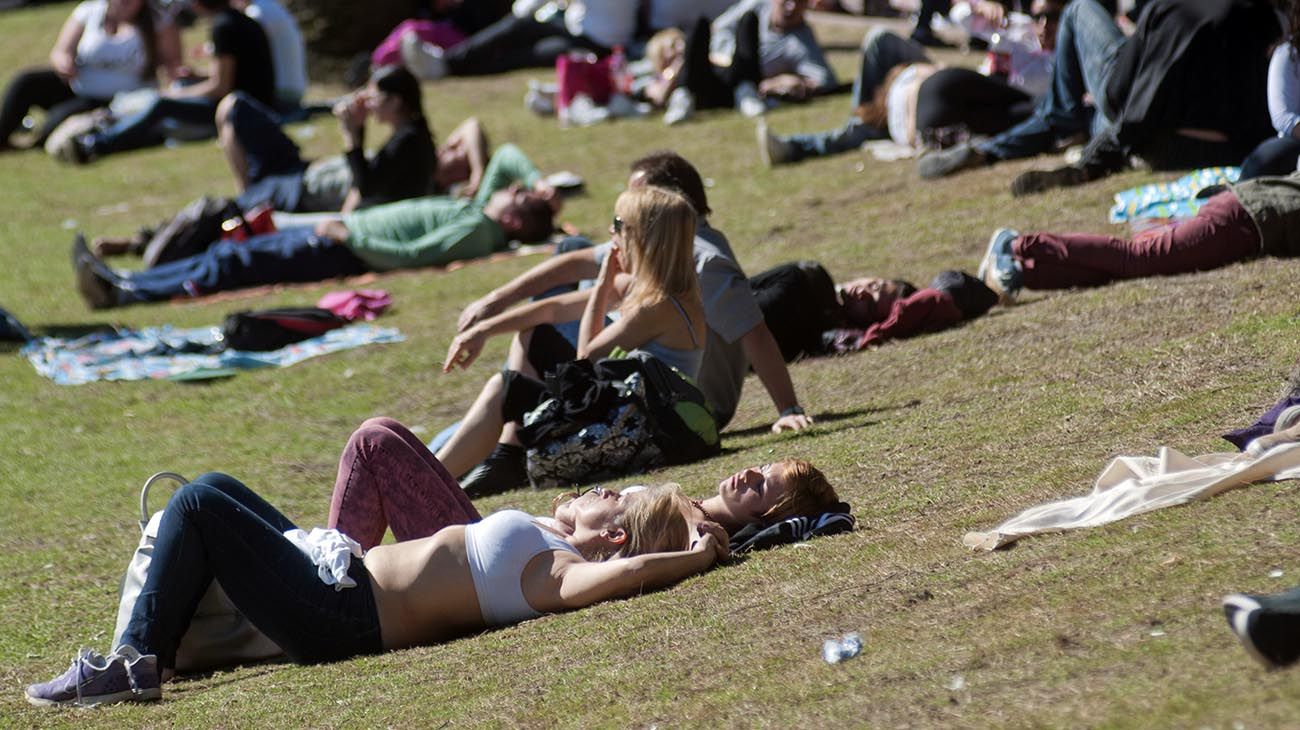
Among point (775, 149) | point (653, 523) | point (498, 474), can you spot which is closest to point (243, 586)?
point (653, 523)

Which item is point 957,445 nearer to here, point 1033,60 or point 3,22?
point 1033,60

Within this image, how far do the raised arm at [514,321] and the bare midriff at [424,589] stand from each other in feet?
6.13

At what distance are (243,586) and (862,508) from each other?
1.85m

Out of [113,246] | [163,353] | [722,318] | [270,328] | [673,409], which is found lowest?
[113,246]

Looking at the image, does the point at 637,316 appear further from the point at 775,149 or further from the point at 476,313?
the point at 775,149

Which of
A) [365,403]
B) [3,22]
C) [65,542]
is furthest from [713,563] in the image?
[3,22]

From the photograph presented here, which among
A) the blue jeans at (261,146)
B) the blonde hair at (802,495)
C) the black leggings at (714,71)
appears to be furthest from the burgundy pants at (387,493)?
the black leggings at (714,71)

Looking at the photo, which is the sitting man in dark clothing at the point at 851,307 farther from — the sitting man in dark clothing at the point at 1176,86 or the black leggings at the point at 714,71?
the black leggings at the point at 714,71

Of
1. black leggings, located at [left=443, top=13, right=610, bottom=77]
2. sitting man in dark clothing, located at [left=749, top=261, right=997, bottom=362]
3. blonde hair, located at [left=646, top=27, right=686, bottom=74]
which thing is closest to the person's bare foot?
blonde hair, located at [left=646, top=27, right=686, bottom=74]

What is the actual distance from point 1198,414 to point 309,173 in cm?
826

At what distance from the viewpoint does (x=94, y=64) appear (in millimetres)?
15539

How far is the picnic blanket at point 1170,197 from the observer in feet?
26.3

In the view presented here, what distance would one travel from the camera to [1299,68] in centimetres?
759

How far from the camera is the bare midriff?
4.50 m
